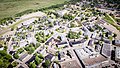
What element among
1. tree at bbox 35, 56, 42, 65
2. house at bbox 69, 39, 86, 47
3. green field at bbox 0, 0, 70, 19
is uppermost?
green field at bbox 0, 0, 70, 19

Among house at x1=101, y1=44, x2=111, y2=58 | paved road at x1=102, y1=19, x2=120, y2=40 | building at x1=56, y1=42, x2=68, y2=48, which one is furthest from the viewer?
paved road at x1=102, y1=19, x2=120, y2=40

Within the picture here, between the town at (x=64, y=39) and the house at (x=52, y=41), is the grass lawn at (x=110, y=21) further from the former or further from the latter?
the house at (x=52, y=41)

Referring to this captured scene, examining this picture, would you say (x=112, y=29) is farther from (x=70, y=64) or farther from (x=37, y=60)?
(x=37, y=60)

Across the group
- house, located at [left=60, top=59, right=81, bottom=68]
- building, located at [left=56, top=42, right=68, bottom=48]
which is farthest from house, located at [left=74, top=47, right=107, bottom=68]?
building, located at [left=56, top=42, right=68, bottom=48]

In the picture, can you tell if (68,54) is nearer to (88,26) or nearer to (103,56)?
(103,56)

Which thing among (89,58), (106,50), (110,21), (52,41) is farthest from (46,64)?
(110,21)

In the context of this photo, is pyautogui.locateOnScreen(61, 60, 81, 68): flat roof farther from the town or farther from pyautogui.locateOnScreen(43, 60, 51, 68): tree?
pyautogui.locateOnScreen(43, 60, 51, 68): tree
